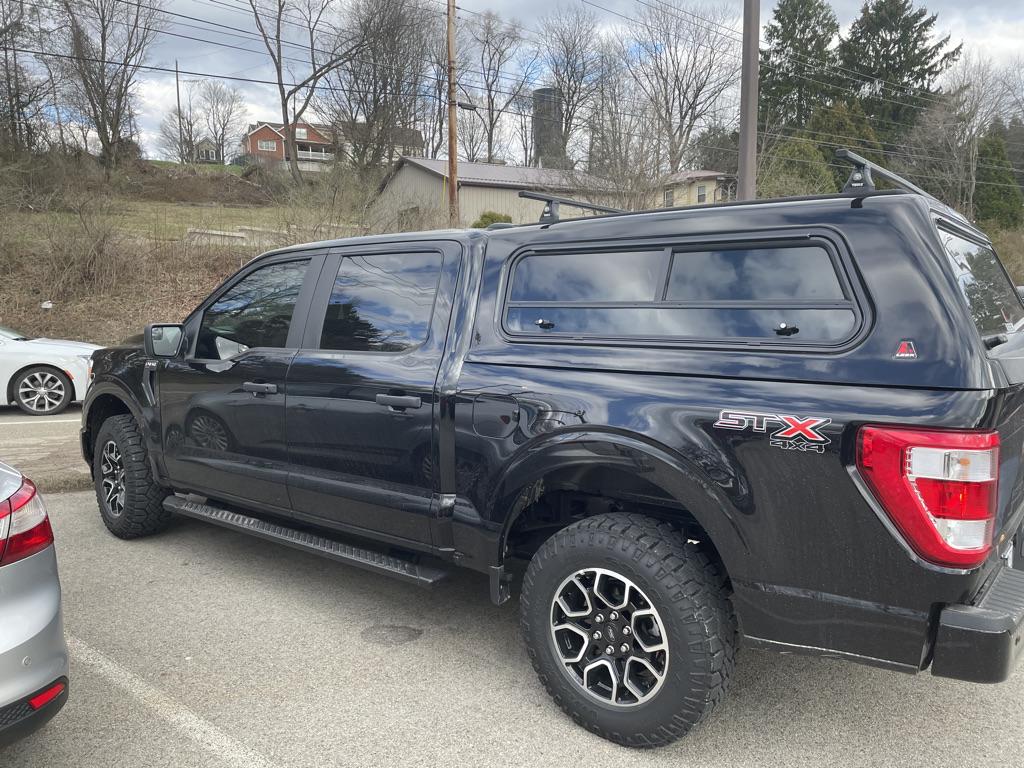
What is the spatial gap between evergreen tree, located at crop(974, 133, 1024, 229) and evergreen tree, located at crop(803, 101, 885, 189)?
18.4 feet

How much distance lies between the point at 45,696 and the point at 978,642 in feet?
9.31

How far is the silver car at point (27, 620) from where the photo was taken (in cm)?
229

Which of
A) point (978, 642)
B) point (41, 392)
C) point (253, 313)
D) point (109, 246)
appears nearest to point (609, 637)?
point (978, 642)

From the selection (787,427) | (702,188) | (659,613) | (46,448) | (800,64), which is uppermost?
(800,64)

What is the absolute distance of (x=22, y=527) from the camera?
246 cm

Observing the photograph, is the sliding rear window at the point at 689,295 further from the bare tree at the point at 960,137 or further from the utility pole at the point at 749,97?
the bare tree at the point at 960,137

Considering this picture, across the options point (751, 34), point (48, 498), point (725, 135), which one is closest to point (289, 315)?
point (48, 498)

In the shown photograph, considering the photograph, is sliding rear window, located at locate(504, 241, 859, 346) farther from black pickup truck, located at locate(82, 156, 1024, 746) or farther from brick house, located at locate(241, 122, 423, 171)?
brick house, located at locate(241, 122, 423, 171)

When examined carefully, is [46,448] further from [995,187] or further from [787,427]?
[995,187]

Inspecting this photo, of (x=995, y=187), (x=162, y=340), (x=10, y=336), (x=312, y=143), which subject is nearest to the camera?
(x=162, y=340)

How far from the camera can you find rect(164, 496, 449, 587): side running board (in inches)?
137

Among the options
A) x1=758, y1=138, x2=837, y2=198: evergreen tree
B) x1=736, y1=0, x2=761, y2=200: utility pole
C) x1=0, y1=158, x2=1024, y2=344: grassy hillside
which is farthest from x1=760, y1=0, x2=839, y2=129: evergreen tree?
x1=736, y1=0, x2=761, y2=200: utility pole

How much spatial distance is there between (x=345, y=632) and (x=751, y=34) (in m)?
8.09

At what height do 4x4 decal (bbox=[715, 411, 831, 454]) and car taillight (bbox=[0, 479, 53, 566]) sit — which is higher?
4x4 decal (bbox=[715, 411, 831, 454])
